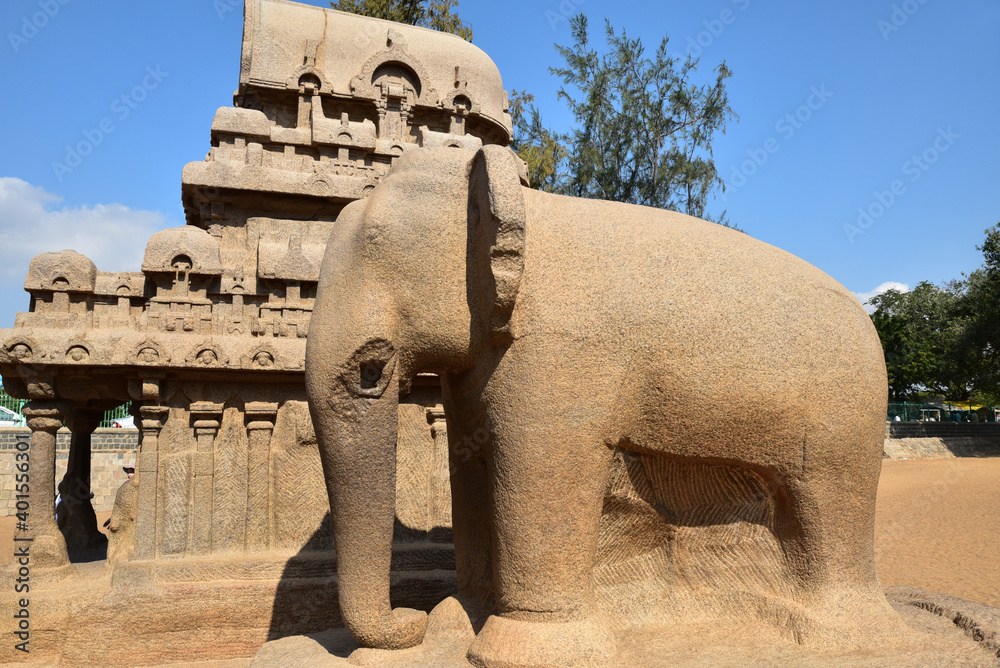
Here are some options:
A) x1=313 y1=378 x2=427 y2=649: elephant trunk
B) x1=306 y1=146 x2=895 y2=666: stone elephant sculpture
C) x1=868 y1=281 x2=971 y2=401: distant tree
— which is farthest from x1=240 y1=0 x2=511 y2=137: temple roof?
x1=868 y1=281 x2=971 y2=401: distant tree

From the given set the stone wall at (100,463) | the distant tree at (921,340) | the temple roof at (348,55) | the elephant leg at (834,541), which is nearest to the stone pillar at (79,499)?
the temple roof at (348,55)

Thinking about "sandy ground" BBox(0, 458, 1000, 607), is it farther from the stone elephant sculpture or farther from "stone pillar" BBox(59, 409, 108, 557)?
the stone elephant sculpture

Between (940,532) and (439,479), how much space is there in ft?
34.9

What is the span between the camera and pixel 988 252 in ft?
83.6

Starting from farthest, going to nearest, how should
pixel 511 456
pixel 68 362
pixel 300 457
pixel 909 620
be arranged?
pixel 300 457
pixel 68 362
pixel 909 620
pixel 511 456

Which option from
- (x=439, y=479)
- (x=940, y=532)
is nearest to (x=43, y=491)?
(x=439, y=479)

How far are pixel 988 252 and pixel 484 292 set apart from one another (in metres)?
28.8

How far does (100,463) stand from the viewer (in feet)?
50.3

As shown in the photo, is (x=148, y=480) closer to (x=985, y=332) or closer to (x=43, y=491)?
(x=43, y=491)

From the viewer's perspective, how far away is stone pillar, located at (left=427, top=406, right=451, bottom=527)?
6047 millimetres

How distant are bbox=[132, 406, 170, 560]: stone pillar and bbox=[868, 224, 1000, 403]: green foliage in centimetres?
2359

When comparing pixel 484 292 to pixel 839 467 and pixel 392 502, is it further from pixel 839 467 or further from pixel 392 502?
pixel 839 467

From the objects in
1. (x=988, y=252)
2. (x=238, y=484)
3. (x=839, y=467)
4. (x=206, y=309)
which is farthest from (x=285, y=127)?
(x=988, y=252)

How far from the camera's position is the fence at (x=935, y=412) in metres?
31.8
